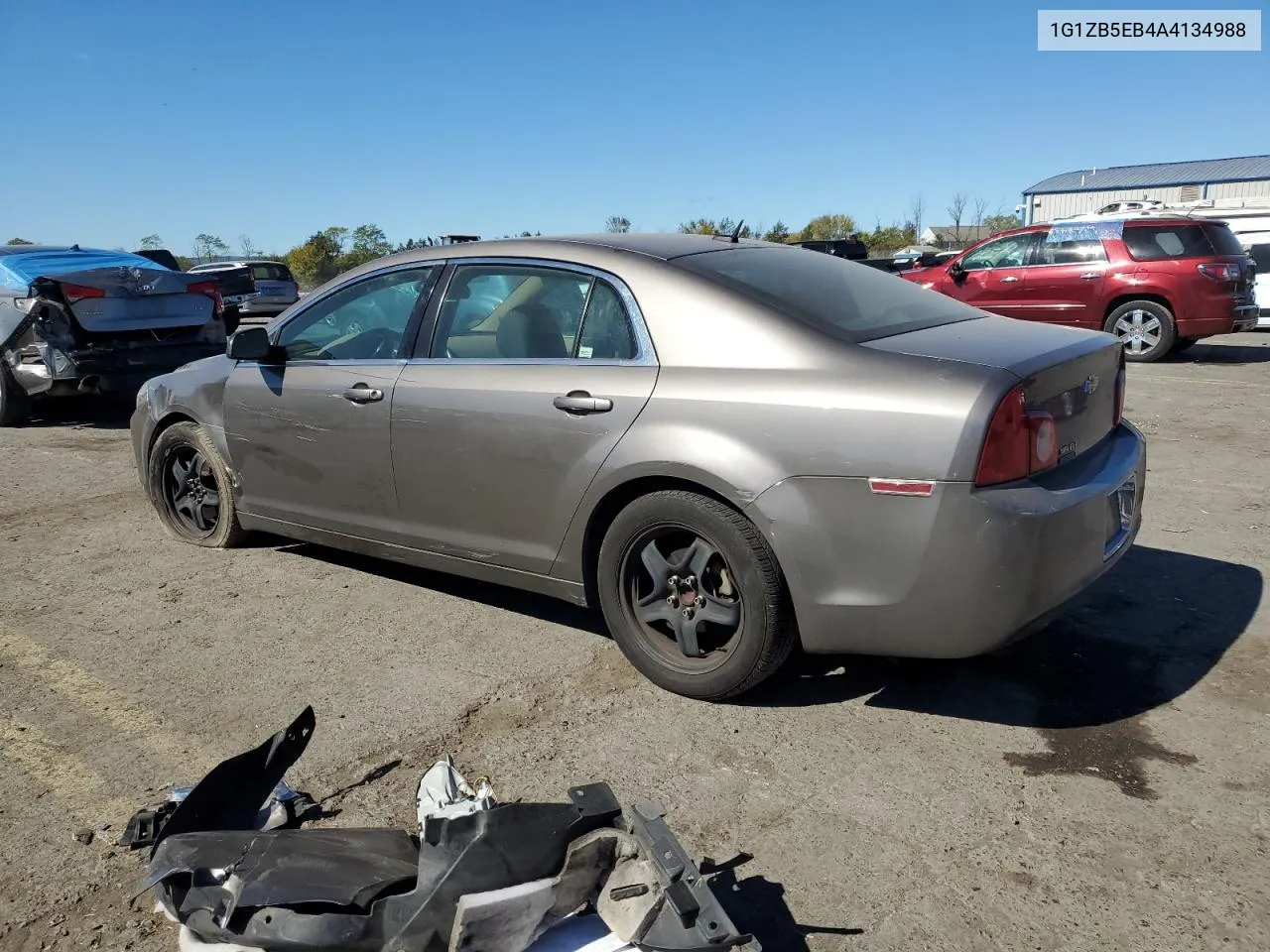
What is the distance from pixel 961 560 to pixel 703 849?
1.09m

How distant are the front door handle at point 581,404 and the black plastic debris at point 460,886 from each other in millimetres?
1552

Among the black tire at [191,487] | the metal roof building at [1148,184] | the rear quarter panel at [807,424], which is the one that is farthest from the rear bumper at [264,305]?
the metal roof building at [1148,184]

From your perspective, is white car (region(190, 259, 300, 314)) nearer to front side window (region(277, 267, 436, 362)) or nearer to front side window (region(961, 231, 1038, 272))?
front side window (region(961, 231, 1038, 272))

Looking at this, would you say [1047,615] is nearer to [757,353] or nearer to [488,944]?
[757,353]

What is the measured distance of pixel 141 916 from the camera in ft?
8.22

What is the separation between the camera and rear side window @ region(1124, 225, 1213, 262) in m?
12.3

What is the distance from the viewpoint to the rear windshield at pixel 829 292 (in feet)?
11.5

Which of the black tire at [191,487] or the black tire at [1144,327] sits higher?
the black tire at [191,487]

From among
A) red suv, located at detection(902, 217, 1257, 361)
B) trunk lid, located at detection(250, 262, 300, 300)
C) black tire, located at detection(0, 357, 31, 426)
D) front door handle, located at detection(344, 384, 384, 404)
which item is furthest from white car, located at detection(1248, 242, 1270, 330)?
trunk lid, located at detection(250, 262, 300, 300)

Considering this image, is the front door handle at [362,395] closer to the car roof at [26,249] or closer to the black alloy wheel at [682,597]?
the black alloy wheel at [682,597]

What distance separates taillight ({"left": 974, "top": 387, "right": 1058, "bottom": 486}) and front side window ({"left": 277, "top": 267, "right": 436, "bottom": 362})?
8.09 ft

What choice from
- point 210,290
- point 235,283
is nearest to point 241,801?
point 210,290

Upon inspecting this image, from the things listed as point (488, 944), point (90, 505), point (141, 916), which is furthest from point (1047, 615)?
point (90, 505)

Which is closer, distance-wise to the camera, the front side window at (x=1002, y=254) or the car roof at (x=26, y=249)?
the car roof at (x=26, y=249)
